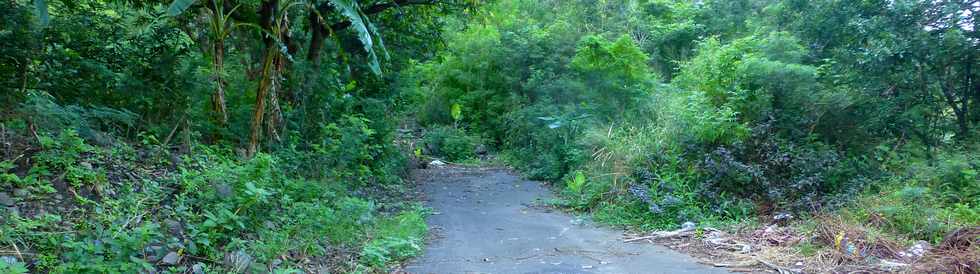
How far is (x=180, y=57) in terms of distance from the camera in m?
9.72

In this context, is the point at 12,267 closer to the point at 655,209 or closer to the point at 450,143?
the point at 655,209

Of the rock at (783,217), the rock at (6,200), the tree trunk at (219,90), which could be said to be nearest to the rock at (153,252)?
the rock at (6,200)

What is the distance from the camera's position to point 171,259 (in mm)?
5926

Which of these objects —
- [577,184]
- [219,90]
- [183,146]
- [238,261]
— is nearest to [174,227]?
[238,261]

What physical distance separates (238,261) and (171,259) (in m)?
0.57

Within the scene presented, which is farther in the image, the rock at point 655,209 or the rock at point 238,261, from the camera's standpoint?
the rock at point 655,209

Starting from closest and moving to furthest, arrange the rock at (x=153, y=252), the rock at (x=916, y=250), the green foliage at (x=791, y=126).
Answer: the rock at (x=153, y=252)
the rock at (x=916, y=250)
the green foliage at (x=791, y=126)

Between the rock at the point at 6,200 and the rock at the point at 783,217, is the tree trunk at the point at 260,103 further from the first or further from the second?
the rock at the point at 783,217

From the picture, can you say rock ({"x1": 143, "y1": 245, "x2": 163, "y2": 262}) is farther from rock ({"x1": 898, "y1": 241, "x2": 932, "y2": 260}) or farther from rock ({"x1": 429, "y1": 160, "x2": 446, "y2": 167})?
rock ({"x1": 429, "y1": 160, "x2": 446, "y2": 167})

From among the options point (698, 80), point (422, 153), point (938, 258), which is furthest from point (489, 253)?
point (422, 153)

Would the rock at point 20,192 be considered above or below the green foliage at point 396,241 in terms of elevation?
above

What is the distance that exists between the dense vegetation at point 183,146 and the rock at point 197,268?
40 mm

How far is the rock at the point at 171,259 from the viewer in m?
5.87

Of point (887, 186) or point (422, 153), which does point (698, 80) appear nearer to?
point (887, 186)
